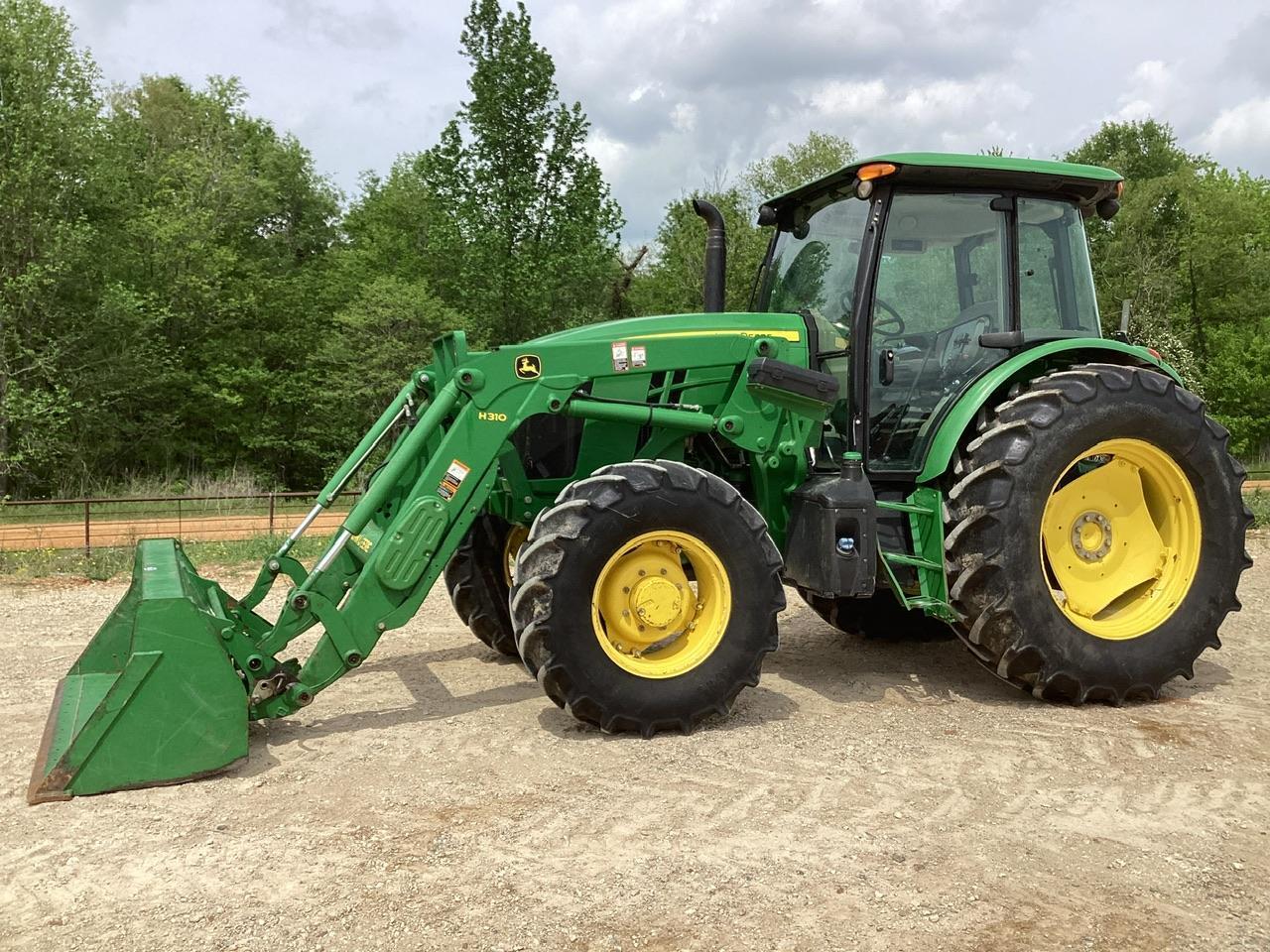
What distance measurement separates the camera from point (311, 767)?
434 centimetres

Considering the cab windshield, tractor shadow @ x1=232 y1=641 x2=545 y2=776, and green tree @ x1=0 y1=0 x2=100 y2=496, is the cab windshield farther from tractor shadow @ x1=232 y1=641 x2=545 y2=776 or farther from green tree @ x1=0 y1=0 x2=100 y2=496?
green tree @ x1=0 y1=0 x2=100 y2=496

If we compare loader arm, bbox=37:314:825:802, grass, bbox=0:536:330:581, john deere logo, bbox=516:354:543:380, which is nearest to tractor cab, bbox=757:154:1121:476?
loader arm, bbox=37:314:825:802

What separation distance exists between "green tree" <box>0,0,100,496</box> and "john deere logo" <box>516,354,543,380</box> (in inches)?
684

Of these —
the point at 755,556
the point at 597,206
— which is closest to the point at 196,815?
the point at 755,556

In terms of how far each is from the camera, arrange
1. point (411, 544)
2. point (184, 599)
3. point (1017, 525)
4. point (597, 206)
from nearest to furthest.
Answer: point (184, 599) → point (411, 544) → point (1017, 525) → point (597, 206)

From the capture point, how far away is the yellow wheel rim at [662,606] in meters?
4.78

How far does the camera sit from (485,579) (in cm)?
615

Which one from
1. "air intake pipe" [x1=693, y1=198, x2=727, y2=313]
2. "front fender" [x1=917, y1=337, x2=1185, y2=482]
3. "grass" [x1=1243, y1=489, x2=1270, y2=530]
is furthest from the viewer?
"grass" [x1=1243, y1=489, x2=1270, y2=530]

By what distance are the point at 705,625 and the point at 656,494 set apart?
0.70 meters

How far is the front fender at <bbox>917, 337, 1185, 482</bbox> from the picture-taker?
523cm

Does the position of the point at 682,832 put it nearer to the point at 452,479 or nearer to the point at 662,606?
the point at 662,606

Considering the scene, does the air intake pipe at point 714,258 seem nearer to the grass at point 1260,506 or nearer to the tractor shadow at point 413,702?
the tractor shadow at point 413,702

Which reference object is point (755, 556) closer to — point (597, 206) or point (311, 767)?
point (311, 767)

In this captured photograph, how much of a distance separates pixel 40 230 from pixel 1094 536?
21097mm
